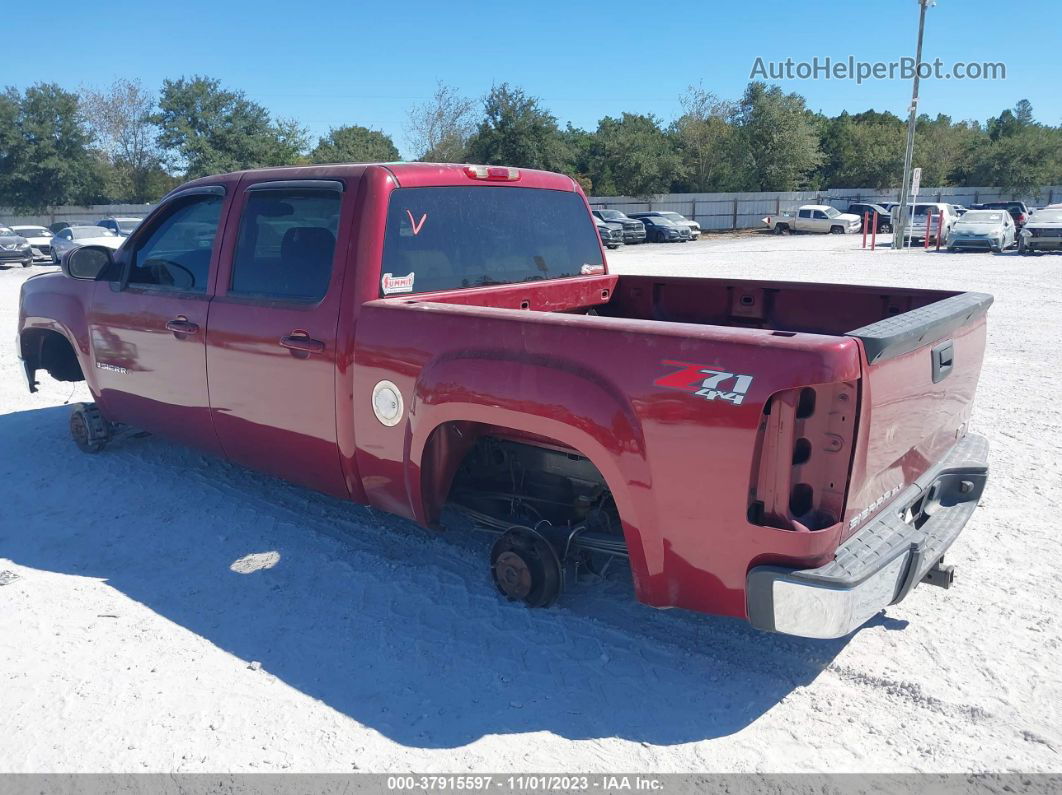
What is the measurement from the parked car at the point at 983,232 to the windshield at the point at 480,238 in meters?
26.4

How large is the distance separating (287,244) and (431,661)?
7.41 feet

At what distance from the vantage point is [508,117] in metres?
47.2

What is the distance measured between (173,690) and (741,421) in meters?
2.47

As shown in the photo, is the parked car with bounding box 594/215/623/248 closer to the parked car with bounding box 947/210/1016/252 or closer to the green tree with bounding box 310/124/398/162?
the parked car with bounding box 947/210/1016/252

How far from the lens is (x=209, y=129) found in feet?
148

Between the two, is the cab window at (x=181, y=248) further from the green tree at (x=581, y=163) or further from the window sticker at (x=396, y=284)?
the green tree at (x=581, y=163)

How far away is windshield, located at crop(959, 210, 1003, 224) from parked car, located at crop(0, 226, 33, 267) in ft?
106

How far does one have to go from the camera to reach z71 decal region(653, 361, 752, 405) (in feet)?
8.78

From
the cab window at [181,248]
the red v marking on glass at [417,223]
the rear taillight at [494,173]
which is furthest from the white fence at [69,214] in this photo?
the red v marking on glass at [417,223]

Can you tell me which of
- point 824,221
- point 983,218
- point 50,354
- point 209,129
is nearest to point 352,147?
point 209,129

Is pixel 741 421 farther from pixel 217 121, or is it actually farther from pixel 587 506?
pixel 217 121

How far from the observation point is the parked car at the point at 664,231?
3872 centimetres

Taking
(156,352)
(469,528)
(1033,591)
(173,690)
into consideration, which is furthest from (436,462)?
(1033,591)

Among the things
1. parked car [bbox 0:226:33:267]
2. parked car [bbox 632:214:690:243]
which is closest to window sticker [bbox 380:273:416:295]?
Answer: parked car [bbox 0:226:33:267]
